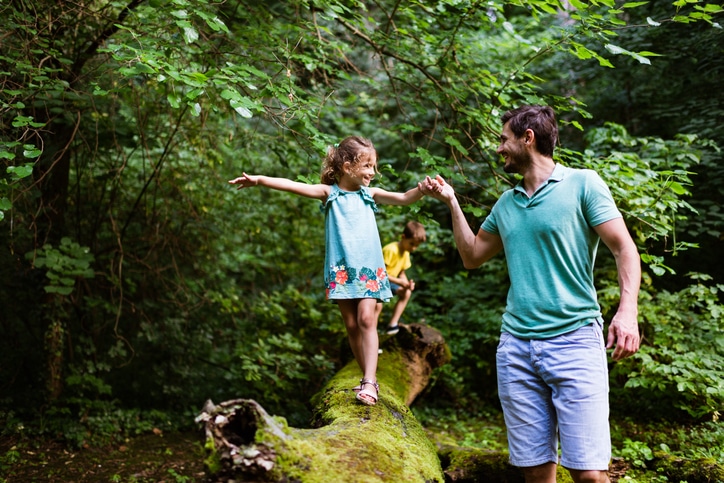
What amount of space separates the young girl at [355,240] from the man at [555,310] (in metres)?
0.79

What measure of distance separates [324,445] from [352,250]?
1.25m

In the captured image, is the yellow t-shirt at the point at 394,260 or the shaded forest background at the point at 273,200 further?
the yellow t-shirt at the point at 394,260

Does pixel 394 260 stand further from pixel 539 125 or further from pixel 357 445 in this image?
pixel 357 445

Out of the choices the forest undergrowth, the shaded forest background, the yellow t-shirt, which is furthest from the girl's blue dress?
the yellow t-shirt

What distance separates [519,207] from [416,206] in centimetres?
165

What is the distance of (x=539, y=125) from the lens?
2.31m

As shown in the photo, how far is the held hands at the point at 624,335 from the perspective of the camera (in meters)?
1.96

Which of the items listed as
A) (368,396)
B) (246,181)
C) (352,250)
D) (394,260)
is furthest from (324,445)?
(394,260)

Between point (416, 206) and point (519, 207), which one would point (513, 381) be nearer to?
point (519, 207)

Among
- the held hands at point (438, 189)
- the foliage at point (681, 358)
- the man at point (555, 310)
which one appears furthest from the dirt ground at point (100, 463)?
the foliage at point (681, 358)

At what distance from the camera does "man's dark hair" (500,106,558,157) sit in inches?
91.4

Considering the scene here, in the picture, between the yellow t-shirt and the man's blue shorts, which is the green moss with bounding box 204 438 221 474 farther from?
the yellow t-shirt

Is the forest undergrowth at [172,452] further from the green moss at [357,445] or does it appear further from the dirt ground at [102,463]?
the green moss at [357,445]

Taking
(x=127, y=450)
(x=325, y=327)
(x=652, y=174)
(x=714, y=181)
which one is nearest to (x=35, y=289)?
(x=127, y=450)
